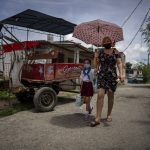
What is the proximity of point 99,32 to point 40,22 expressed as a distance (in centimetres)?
365

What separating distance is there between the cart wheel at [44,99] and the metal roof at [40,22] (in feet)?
8.76

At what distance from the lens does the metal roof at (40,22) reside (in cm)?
1089

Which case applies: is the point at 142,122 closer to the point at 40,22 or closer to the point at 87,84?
the point at 87,84

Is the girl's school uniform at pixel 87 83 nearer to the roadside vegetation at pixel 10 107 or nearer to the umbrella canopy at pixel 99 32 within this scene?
the umbrella canopy at pixel 99 32

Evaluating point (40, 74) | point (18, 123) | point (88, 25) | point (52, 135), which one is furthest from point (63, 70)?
point (52, 135)

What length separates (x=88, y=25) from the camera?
358 inches

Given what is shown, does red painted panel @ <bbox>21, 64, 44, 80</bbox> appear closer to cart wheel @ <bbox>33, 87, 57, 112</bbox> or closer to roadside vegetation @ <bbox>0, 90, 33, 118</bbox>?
cart wheel @ <bbox>33, 87, 57, 112</bbox>

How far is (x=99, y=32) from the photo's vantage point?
8.87 m

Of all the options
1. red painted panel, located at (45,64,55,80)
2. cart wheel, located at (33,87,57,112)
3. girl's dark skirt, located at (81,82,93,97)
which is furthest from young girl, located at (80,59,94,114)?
red painted panel, located at (45,64,55,80)

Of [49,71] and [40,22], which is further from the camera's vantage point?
[40,22]

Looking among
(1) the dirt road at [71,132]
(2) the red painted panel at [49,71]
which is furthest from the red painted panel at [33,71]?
(1) the dirt road at [71,132]

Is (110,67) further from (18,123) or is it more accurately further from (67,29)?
(67,29)

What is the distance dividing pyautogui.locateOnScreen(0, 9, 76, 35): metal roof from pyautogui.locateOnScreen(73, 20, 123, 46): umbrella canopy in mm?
2590

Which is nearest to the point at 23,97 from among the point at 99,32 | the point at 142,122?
the point at 99,32
